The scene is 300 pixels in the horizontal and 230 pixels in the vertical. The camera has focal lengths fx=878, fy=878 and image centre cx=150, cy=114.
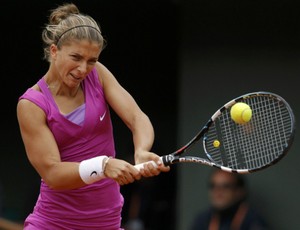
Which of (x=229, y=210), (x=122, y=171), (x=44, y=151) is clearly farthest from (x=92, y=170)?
(x=229, y=210)

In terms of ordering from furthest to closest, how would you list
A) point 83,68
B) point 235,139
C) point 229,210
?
point 229,210
point 235,139
point 83,68

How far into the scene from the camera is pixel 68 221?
401 centimetres

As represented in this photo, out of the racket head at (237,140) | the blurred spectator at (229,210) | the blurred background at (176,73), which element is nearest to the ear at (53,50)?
the racket head at (237,140)

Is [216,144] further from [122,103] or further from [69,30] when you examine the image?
[69,30]

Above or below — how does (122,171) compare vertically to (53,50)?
below

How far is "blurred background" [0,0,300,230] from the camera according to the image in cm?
669

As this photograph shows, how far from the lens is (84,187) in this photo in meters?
4.00

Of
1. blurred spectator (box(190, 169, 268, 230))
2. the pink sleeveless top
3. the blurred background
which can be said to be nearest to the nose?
the pink sleeveless top

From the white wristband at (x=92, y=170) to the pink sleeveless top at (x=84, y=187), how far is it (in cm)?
27

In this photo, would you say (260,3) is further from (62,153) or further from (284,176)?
(62,153)

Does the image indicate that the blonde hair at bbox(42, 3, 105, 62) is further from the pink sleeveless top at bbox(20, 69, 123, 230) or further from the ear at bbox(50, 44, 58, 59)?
the pink sleeveless top at bbox(20, 69, 123, 230)

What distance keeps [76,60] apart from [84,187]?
1.94ft

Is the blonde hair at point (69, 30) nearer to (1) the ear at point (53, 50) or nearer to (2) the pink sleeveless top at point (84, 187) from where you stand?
(1) the ear at point (53, 50)

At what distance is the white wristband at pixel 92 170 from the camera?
145 inches
